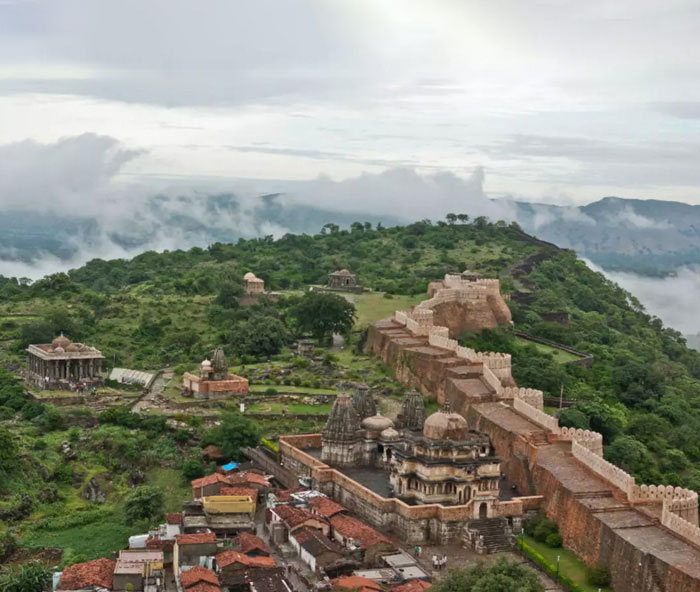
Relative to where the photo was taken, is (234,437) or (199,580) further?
(234,437)

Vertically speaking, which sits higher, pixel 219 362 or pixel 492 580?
pixel 219 362

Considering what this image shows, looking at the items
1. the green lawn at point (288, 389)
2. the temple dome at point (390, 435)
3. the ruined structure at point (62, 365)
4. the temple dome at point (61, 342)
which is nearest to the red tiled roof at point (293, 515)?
the temple dome at point (390, 435)

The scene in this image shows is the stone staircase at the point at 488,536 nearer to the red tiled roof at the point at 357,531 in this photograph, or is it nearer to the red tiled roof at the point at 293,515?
the red tiled roof at the point at 357,531

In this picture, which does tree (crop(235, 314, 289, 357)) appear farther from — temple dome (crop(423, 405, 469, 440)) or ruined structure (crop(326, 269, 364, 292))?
temple dome (crop(423, 405, 469, 440))

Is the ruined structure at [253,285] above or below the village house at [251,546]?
above

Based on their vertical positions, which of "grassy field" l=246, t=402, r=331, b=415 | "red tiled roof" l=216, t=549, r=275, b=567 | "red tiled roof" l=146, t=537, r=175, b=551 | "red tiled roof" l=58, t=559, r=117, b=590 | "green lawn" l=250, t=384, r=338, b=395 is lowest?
"red tiled roof" l=146, t=537, r=175, b=551

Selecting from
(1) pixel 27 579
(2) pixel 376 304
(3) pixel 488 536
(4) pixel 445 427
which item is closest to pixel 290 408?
(4) pixel 445 427

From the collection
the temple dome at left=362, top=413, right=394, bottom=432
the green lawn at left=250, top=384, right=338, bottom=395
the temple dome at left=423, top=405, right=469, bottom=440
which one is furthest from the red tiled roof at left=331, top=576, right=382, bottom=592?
the green lawn at left=250, top=384, right=338, bottom=395

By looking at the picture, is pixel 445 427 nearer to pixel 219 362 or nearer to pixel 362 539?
pixel 362 539
